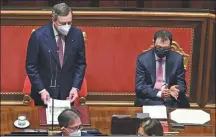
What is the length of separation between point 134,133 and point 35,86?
1.30 m

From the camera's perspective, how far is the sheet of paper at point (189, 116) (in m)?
4.88

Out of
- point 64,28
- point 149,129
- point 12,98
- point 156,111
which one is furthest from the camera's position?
point 12,98

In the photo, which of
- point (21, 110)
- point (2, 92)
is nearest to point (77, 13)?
point (2, 92)

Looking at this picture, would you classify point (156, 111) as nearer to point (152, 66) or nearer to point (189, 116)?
point (189, 116)

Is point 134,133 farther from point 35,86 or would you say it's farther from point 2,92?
point 2,92

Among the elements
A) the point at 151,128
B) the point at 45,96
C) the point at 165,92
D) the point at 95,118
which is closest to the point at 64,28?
the point at 45,96

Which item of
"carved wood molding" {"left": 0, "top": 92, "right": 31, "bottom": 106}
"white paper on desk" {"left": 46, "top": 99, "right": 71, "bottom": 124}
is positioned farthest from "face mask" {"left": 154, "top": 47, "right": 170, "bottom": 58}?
"carved wood molding" {"left": 0, "top": 92, "right": 31, "bottom": 106}

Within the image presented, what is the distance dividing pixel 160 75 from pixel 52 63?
2.60 feet

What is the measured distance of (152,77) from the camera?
5.31 meters

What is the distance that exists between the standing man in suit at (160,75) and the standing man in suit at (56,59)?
0.47m

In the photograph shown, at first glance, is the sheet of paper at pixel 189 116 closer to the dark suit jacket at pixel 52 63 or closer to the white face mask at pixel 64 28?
the dark suit jacket at pixel 52 63

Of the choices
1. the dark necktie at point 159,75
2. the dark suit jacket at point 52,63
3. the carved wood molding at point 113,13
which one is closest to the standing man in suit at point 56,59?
the dark suit jacket at point 52,63

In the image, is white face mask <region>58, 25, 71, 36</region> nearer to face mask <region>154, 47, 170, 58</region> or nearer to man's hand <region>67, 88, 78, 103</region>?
man's hand <region>67, 88, 78, 103</region>

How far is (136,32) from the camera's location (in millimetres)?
6465
